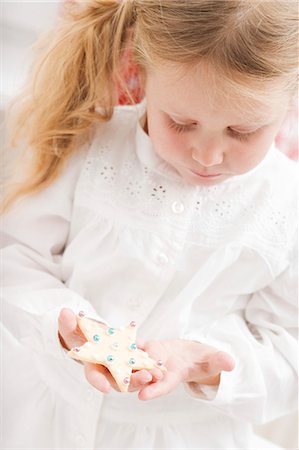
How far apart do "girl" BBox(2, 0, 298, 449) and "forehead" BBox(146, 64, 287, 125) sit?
56mm

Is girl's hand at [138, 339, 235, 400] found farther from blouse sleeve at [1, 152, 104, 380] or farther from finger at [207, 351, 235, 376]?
blouse sleeve at [1, 152, 104, 380]

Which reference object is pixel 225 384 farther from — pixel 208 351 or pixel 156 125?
pixel 156 125

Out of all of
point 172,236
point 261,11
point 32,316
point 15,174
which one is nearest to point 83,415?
point 32,316

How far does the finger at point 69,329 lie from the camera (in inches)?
36.1

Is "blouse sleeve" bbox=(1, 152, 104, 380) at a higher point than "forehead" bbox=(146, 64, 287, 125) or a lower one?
lower

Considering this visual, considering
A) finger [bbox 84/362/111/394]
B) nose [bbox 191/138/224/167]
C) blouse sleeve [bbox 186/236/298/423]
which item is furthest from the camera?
blouse sleeve [bbox 186/236/298/423]

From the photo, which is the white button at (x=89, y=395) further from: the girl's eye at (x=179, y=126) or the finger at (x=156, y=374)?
the girl's eye at (x=179, y=126)

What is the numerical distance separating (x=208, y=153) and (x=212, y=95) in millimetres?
84

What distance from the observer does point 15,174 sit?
1155mm

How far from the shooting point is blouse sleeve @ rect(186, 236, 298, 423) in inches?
41.0

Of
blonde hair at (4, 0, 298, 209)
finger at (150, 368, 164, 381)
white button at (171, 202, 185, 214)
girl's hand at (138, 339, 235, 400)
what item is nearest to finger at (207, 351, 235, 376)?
girl's hand at (138, 339, 235, 400)

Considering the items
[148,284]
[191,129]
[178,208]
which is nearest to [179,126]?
[191,129]

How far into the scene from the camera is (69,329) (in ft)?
Result: 3.04

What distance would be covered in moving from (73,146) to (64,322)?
316 mm
